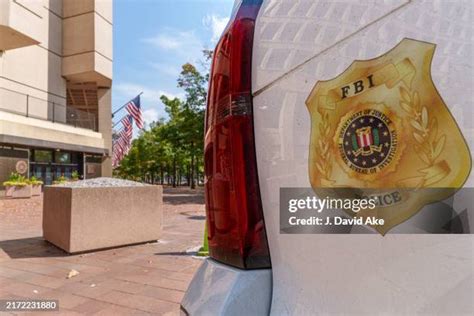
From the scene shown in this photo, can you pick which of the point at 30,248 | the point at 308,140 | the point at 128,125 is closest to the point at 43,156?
the point at 128,125

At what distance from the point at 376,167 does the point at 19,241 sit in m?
7.43

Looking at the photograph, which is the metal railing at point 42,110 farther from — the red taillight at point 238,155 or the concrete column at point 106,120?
the red taillight at point 238,155

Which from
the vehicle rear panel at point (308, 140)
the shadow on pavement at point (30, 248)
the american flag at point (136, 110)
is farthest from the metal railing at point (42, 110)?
the vehicle rear panel at point (308, 140)

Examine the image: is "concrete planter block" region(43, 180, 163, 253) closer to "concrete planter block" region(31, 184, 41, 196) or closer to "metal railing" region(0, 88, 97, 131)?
"concrete planter block" region(31, 184, 41, 196)

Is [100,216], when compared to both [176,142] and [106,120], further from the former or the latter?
[106,120]

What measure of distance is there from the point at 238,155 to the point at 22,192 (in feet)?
61.6

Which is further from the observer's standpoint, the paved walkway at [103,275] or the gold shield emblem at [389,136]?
the paved walkway at [103,275]

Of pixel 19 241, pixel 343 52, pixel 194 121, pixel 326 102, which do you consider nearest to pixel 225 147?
pixel 326 102

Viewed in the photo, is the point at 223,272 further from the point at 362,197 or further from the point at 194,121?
the point at 194,121

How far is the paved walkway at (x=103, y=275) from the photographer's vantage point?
370cm

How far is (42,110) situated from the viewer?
20891 mm

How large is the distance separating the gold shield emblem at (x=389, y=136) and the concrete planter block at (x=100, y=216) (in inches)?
207

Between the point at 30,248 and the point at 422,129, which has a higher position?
the point at 422,129

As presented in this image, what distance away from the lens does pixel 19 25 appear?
17.0 meters
